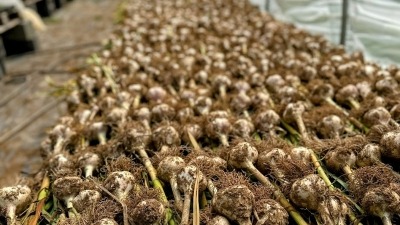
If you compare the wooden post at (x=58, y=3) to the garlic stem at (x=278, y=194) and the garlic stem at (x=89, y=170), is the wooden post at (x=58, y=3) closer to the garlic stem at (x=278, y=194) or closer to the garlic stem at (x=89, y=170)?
the garlic stem at (x=89, y=170)

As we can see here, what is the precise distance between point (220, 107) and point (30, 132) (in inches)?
78.1

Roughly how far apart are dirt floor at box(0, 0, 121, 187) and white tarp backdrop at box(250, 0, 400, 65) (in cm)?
302

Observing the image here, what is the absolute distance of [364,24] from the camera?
12.7 ft

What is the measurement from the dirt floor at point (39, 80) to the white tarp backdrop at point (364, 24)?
3018 millimetres

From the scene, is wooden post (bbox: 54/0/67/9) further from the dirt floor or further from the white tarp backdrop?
the white tarp backdrop

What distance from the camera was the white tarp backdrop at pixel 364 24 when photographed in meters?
3.50

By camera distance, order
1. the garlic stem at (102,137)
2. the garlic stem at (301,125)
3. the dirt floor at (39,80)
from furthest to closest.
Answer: the dirt floor at (39,80), the garlic stem at (102,137), the garlic stem at (301,125)

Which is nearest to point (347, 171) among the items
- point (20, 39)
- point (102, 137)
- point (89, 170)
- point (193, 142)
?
point (193, 142)

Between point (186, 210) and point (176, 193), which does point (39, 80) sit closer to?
point (176, 193)

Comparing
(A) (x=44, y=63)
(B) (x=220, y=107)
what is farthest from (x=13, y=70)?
(B) (x=220, y=107)

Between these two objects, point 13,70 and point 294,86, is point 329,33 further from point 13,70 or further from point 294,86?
point 13,70

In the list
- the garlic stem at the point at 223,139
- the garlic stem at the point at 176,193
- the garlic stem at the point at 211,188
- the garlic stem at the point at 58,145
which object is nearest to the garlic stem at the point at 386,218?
the garlic stem at the point at 211,188

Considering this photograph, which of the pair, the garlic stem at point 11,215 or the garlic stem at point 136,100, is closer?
the garlic stem at point 11,215

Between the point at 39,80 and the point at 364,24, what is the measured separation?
12.9ft
